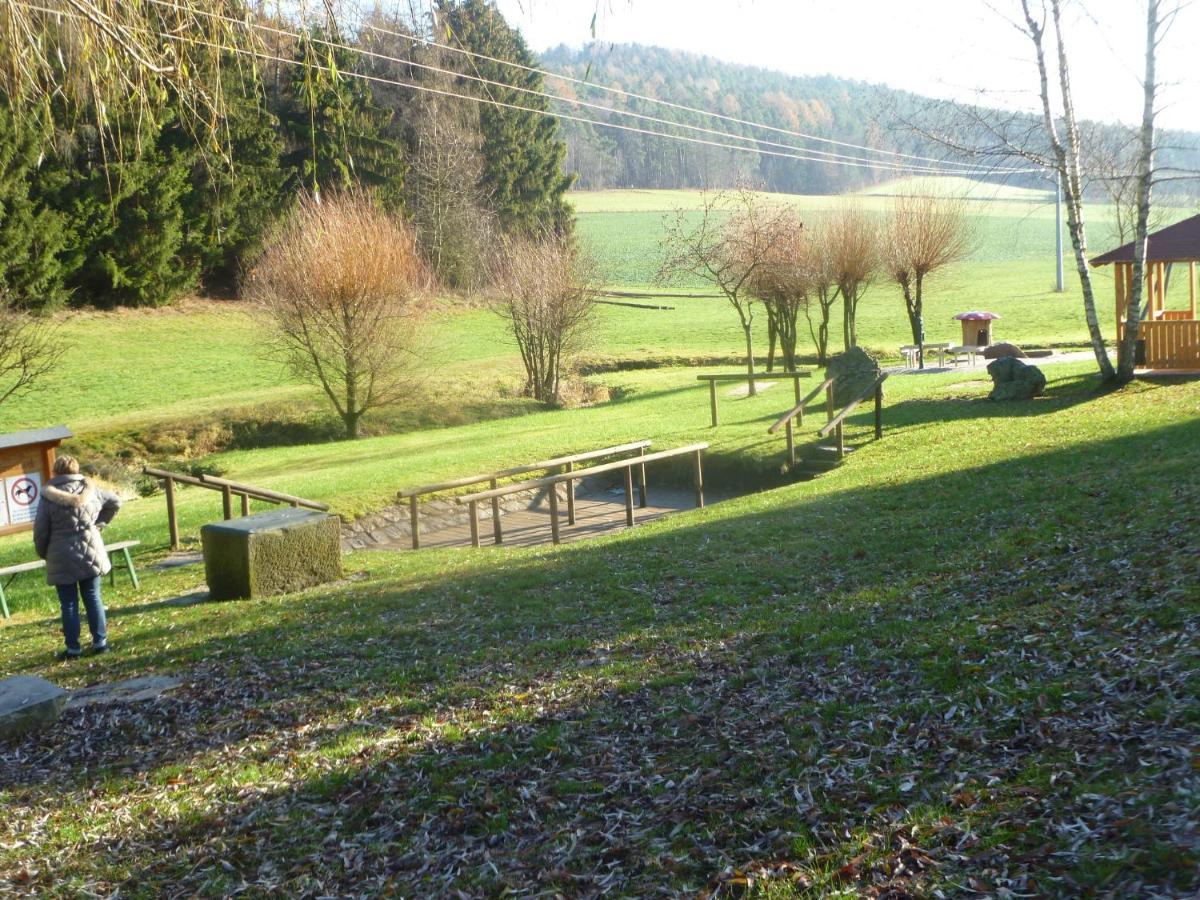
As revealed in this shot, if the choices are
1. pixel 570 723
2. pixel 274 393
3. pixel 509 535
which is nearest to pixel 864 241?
pixel 274 393

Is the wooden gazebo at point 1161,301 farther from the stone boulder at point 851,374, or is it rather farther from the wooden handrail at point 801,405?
the wooden handrail at point 801,405

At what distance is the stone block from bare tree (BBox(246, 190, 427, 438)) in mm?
17127

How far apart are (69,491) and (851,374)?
53.3 feet

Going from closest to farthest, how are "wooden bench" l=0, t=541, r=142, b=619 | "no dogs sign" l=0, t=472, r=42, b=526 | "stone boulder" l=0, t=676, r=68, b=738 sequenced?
"stone boulder" l=0, t=676, r=68, b=738 < "wooden bench" l=0, t=541, r=142, b=619 < "no dogs sign" l=0, t=472, r=42, b=526

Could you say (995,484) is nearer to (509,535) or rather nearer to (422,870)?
(509,535)

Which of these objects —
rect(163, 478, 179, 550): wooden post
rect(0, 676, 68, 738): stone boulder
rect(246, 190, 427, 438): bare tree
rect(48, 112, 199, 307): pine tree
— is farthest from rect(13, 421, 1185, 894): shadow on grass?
rect(48, 112, 199, 307): pine tree

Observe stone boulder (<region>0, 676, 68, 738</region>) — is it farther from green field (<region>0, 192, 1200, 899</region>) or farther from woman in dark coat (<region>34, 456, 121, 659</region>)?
woman in dark coat (<region>34, 456, 121, 659</region>)

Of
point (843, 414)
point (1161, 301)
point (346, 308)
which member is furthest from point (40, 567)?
point (1161, 301)

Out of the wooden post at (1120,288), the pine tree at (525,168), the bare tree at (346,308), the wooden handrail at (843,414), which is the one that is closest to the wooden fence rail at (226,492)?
the wooden handrail at (843,414)

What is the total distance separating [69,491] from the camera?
8.41m

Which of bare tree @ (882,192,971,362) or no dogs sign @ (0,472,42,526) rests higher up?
bare tree @ (882,192,971,362)

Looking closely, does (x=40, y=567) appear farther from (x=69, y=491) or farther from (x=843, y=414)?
(x=843, y=414)

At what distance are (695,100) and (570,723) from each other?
339 ft

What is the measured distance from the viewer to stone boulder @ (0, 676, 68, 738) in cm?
628
